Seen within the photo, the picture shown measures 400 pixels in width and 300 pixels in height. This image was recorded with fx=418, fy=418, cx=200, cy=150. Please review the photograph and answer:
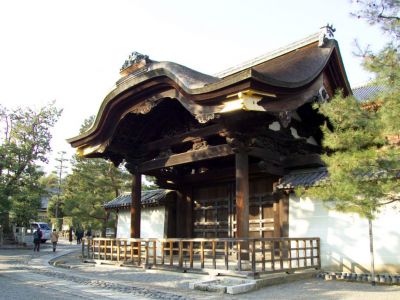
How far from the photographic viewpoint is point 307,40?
14039 mm

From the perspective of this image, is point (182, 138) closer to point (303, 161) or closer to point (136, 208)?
point (136, 208)

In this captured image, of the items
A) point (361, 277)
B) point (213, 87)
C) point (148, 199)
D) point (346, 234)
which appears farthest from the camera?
point (148, 199)

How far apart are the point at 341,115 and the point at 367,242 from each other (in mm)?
5329

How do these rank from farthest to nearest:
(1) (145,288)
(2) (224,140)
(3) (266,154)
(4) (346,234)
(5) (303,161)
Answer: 1. (2) (224,140)
2. (5) (303,161)
3. (3) (266,154)
4. (4) (346,234)
5. (1) (145,288)

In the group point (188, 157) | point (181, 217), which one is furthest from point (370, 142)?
point (181, 217)

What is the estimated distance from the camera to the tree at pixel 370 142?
6230 mm

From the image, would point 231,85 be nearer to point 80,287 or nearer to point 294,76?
point 294,76

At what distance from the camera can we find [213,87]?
32.2ft

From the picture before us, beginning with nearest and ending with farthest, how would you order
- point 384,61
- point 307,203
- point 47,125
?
point 384,61 < point 307,203 < point 47,125

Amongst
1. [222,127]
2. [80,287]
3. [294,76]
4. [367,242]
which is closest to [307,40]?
[294,76]

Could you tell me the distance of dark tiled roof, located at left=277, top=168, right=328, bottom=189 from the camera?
11.7 metres

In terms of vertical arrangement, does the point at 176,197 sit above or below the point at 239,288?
above

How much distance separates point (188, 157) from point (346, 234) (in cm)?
494

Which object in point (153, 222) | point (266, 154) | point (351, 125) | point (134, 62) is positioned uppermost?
point (134, 62)
